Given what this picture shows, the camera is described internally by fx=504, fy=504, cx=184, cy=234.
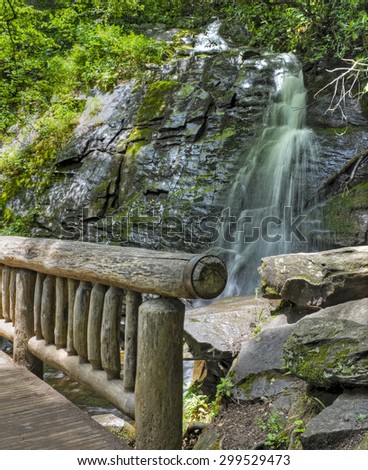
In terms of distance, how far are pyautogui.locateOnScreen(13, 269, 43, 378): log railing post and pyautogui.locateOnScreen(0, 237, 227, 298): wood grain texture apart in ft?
0.88

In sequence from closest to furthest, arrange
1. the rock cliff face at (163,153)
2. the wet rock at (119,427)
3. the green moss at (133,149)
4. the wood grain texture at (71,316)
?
the wood grain texture at (71,316)
the wet rock at (119,427)
the rock cliff face at (163,153)
the green moss at (133,149)

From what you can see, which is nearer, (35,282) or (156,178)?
(35,282)

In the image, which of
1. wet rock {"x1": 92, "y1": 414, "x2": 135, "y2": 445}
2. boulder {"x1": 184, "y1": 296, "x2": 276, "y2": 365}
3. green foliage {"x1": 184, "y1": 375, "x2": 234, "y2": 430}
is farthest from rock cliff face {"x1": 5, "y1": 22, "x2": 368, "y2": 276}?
wet rock {"x1": 92, "y1": 414, "x2": 135, "y2": 445}

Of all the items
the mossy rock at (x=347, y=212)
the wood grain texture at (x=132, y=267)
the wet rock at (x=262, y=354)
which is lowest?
the wet rock at (x=262, y=354)

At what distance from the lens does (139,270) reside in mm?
2600

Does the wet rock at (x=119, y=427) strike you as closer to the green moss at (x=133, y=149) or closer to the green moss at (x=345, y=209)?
the green moss at (x=345, y=209)

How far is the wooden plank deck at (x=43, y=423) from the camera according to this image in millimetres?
2654

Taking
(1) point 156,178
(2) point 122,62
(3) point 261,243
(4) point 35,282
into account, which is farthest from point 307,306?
(2) point 122,62

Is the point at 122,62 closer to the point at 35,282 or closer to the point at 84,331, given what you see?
the point at 35,282

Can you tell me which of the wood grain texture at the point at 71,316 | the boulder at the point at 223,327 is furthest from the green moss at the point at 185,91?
the wood grain texture at the point at 71,316

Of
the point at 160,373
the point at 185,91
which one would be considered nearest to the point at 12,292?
the point at 160,373

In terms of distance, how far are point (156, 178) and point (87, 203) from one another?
4.92 ft

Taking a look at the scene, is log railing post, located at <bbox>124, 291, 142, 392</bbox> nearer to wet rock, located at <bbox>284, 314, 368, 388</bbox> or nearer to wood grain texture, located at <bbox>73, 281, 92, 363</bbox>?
wood grain texture, located at <bbox>73, 281, 92, 363</bbox>

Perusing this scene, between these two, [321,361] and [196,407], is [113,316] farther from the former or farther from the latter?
[196,407]
